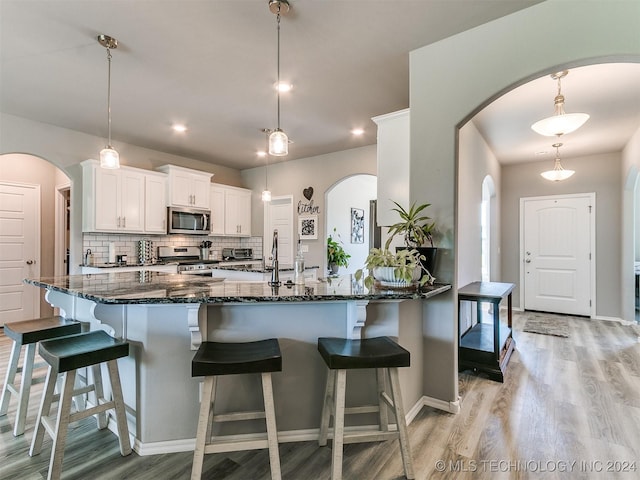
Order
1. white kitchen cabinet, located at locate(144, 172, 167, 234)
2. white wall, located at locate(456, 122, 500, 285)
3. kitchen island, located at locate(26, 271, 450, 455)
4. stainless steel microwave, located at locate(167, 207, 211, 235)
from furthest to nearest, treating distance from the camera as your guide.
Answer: stainless steel microwave, located at locate(167, 207, 211, 235) → white kitchen cabinet, located at locate(144, 172, 167, 234) → white wall, located at locate(456, 122, 500, 285) → kitchen island, located at locate(26, 271, 450, 455)

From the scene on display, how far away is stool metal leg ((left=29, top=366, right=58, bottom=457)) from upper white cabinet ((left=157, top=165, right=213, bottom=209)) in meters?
3.65

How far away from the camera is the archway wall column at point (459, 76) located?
1.83 m

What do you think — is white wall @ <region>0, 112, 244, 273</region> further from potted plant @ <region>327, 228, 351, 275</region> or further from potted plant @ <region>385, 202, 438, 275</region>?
potted plant @ <region>385, 202, 438, 275</region>

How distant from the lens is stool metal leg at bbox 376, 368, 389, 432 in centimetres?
193

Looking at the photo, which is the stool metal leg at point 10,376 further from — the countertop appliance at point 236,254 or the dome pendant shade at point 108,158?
the countertop appliance at point 236,254

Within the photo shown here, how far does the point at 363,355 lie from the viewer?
163 cm

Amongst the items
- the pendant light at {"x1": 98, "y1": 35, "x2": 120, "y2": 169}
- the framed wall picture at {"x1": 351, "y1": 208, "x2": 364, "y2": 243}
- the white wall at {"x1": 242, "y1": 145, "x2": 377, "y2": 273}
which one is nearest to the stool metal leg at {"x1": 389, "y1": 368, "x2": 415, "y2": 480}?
the pendant light at {"x1": 98, "y1": 35, "x2": 120, "y2": 169}

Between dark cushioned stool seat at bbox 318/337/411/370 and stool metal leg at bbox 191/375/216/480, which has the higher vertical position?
dark cushioned stool seat at bbox 318/337/411/370

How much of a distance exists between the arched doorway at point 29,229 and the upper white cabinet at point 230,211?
2133 millimetres

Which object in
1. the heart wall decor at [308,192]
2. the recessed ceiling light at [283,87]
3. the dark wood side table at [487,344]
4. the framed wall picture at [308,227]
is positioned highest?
the recessed ceiling light at [283,87]

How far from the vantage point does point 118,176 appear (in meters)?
4.49

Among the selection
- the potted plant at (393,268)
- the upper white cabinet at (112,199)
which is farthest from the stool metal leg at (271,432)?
the upper white cabinet at (112,199)

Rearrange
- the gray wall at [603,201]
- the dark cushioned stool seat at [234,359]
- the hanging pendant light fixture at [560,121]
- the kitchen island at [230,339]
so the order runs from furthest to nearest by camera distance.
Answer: the gray wall at [603,201], the hanging pendant light fixture at [560,121], the kitchen island at [230,339], the dark cushioned stool seat at [234,359]

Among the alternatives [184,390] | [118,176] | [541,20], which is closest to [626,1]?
[541,20]
